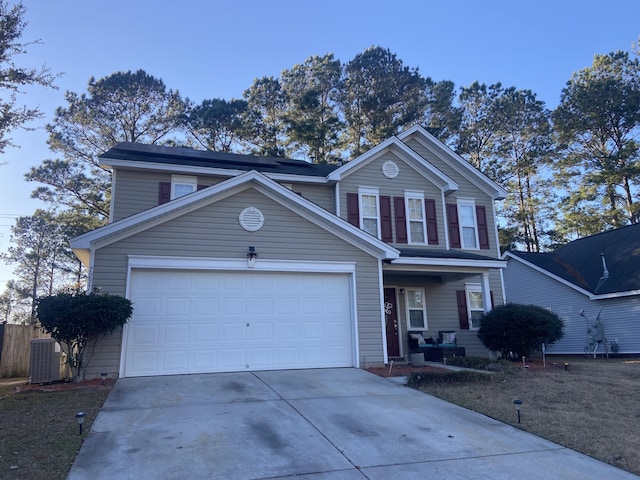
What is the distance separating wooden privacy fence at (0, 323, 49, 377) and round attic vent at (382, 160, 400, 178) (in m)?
12.3

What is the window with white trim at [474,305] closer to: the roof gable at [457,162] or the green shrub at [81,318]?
the roof gable at [457,162]

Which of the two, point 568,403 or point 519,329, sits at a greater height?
point 519,329

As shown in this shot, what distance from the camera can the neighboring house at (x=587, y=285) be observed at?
693 inches

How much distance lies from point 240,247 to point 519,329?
8.48 m

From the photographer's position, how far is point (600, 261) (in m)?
19.8

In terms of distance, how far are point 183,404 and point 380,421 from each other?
3113 millimetres

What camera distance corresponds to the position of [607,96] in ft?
91.7

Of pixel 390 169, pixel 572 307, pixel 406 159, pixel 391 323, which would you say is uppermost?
pixel 406 159

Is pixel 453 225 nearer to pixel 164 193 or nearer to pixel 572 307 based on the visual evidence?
pixel 572 307

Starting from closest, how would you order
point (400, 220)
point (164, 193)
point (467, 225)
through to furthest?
point (164, 193) → point (400, 220) → point (467, 225)

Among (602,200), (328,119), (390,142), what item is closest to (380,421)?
(390,142)

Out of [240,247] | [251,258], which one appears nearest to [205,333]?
[251,258]

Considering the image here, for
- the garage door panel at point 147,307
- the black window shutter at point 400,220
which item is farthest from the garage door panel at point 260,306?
the black window shutter at point 400,220

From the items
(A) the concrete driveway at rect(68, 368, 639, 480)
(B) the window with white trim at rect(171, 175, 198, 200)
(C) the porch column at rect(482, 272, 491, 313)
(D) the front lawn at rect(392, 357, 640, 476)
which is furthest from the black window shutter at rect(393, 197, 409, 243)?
(A) the concrete driveway at rect(68, 368, 639, 480)
